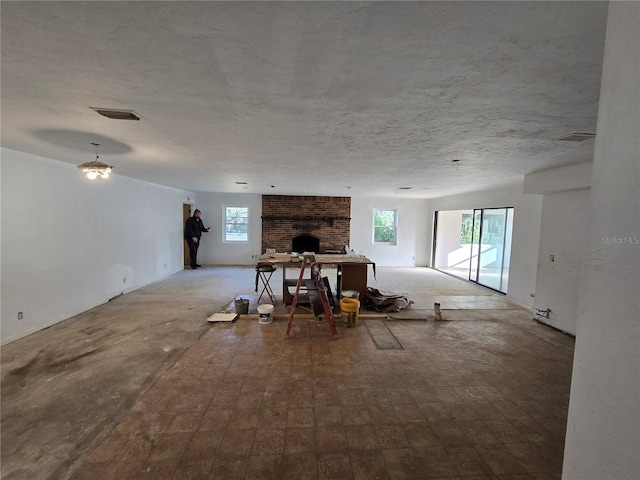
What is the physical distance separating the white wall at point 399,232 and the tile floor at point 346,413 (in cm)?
592

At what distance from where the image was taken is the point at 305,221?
354 inches

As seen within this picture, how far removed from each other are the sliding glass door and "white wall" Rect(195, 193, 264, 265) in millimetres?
6132

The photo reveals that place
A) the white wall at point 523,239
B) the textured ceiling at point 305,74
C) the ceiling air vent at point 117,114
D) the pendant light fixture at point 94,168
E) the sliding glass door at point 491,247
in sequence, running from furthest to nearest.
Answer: the sliding glass door at point 491,247
the white wall at point 523,239
the pendant light fixture at point 94,168
the ceiling air vent at point 117,114
the textured ceiling at point 305,74

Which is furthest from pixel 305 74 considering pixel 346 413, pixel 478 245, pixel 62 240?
pixel 478 245

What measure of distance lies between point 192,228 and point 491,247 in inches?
312

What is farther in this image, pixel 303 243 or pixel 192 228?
pixel 303 243

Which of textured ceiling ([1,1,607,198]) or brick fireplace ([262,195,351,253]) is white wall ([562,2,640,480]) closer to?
textured ceiling ([1,1,607,198])

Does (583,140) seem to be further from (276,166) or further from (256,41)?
(276,166)

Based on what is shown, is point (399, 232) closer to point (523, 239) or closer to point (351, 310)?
point (523, 239)

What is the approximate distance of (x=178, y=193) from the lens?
7789 millimetres

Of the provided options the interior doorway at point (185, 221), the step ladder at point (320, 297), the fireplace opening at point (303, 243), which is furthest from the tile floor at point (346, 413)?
the interior doorway at point (185, 221)

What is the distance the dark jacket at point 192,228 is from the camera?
27.1ft

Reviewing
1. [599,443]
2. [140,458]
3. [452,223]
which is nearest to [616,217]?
[599,443]

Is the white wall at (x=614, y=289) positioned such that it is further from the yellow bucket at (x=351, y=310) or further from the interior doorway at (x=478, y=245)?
the interior doorway at (x=478, y=245)
